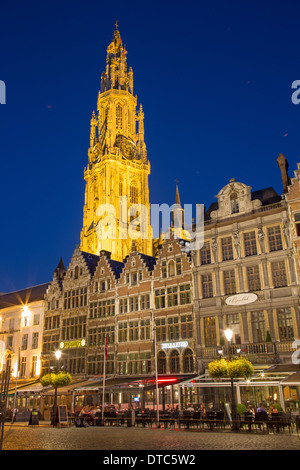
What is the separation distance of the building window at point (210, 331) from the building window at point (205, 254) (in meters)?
4.60

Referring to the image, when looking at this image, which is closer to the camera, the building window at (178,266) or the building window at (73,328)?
the building window at (178,266)

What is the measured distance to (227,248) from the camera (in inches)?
1407

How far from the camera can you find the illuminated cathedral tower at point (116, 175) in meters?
85.8

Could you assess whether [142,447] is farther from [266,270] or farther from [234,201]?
[234,201]

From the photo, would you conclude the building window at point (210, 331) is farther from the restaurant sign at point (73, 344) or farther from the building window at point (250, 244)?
the restaurant sign at point (73, 344)

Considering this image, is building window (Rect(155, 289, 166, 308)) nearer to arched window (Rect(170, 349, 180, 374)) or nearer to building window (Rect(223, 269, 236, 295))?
arched window (Rect(170, 349, 180, 374))

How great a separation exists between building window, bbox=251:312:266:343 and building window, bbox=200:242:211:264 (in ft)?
19.5

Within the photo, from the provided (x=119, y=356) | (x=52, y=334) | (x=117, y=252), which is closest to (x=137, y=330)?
(x=119, y=356)

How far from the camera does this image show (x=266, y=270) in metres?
33.1

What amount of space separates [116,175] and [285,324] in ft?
212

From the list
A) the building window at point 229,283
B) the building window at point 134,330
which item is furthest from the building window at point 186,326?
the building window at point 134,330

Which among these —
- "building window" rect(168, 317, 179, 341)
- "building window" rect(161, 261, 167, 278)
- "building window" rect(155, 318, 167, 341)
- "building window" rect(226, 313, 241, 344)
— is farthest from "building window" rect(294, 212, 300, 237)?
"building window" rect(155, 318, 167, 341)

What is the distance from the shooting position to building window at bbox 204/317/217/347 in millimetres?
34750

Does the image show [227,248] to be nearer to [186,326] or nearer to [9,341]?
[186,326]
